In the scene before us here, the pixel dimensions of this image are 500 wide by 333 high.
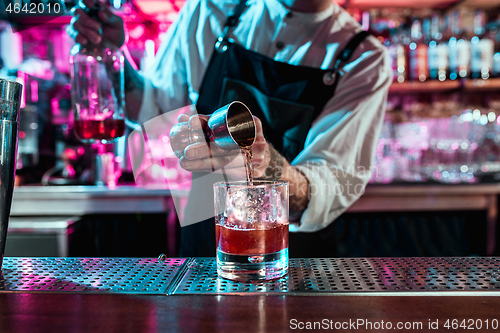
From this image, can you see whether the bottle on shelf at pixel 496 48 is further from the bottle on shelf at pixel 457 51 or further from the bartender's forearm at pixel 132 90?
the bartender's forearm at pixel 132 90

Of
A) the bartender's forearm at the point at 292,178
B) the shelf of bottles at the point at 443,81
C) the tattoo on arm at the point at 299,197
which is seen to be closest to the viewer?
the bartender's forearm at the point at 292,178

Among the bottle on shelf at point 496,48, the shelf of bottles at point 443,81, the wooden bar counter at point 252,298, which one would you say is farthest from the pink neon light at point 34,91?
the bottle on shelf at point 496,48

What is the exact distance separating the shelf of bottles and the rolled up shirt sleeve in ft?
5.27

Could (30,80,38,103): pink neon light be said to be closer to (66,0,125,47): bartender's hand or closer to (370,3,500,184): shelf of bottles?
(66,0,125,47): bartender's hand

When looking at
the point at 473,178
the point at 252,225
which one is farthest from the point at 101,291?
the point at 473,178

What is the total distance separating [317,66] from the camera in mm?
1532

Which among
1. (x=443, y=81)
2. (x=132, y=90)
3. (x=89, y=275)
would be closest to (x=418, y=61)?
(x=443, y=81)

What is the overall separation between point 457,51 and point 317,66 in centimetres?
219

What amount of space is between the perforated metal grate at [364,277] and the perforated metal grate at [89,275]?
0.05 meters

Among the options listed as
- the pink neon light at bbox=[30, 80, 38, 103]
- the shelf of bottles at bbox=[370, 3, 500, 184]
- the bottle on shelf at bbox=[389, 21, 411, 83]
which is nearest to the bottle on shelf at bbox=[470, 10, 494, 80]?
the shelf of bottles at bbox=[370, 3, 500, 184]

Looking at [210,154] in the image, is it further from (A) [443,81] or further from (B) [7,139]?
(A) [443,81]

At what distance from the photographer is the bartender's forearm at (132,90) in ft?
5.38

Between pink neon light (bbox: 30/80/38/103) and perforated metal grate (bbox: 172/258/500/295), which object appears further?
pink neon light (bbox: 30/80/38/103)

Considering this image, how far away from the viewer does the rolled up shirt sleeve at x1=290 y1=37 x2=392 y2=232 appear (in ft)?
4.44
